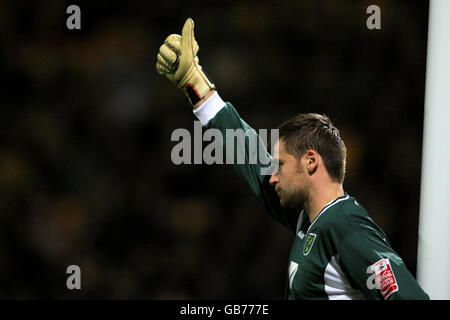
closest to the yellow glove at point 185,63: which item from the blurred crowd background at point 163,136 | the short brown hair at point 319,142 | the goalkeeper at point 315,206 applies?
the goalkeeper at point 315,206

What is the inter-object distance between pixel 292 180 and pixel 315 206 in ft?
0.23

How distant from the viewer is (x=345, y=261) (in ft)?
3.48

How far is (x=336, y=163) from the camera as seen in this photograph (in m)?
1.18

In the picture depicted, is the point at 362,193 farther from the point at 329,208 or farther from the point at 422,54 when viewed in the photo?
the point at 329,208

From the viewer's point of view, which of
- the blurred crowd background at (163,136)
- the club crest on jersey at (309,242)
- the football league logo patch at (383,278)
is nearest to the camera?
the football league logo patch at (383,278)

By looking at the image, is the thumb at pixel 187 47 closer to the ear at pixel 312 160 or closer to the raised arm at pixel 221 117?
the raised arm at pixel 221 117

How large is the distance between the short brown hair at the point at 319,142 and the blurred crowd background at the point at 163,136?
55cm

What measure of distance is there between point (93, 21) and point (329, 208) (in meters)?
1.04

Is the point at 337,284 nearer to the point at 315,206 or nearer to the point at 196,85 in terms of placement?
the point at 315,206

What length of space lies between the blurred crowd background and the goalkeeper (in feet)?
1.57

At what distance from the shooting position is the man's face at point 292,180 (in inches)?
46.6

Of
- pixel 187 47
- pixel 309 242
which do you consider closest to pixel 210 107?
pixel 187 47

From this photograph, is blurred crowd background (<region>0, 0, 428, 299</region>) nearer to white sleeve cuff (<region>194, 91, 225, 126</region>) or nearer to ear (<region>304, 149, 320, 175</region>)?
white sleeve cuff (<region>194, 91, 225, 126</region>)

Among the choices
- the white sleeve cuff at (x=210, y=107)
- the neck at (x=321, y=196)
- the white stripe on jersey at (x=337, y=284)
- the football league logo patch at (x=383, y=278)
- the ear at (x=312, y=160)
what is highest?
the white sleeve cuff at (x=210, y=107)
